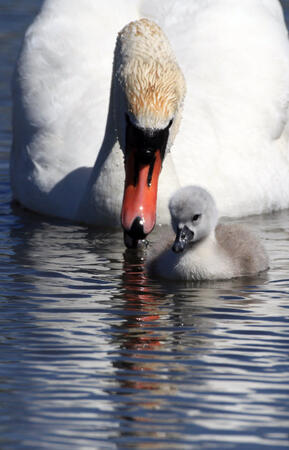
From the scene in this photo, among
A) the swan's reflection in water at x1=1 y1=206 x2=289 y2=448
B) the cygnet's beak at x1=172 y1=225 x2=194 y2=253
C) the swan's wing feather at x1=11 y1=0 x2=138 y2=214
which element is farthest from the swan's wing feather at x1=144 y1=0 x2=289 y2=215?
the cygnet's beak at x1=172 y1=225 x2=194 y2=253

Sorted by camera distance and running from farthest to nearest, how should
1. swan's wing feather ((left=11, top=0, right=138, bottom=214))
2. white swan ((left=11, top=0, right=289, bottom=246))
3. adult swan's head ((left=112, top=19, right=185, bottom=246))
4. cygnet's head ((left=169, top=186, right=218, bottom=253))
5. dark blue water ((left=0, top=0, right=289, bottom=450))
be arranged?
swan's wing feather ((left=11, top=0, right=138, bottom=214)), white swan ((left=11, top=0, right=289, bottom=246)), adult swan's head ((left=112, top=19, right=185, bottom=246)), cygnet's head ((left=169, top=186, right=218, bottom=253)), dark blue water ((left=0, top=0, right=289, bottom=450))

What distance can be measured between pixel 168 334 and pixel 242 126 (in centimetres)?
388

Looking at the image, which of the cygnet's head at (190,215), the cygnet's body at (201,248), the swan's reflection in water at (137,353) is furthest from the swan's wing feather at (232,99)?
the cygnet's head at (190,215)

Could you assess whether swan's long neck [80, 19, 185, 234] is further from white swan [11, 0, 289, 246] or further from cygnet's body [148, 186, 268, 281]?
cygnet's body [148, 186, 268, 281]

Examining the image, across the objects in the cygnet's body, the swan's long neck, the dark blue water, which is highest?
the swan's long neck

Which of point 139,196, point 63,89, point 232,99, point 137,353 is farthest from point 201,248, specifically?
point 63,89

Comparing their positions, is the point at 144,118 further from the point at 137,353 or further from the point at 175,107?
the point at 137,353

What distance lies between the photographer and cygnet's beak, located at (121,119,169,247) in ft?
31.7

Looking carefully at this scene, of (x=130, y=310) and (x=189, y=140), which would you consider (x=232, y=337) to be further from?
(x=189, y=140)

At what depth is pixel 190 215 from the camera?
9.12 meters

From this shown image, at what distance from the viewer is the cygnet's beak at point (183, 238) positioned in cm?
901

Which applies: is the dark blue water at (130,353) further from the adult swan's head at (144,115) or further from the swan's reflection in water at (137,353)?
the adult swan's head at (144,115)

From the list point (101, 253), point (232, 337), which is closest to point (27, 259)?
point (101, 253)

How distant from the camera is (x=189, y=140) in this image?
11.4 meters
